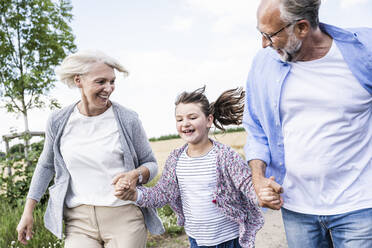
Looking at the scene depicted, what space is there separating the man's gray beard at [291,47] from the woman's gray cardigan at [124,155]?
1.26 metres

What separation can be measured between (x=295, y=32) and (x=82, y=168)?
1731 mm

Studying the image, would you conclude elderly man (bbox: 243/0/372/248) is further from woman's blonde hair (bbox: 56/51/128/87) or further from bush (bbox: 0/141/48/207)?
bush (bbox: 0/141/48/207)

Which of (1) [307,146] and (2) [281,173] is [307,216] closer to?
(2) [281,173]

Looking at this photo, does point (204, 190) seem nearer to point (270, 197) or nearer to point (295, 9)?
point (270, 197)

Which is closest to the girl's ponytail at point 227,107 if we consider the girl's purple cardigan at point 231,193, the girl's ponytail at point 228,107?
the girl's ponytail at point 228,107

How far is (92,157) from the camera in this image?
273cm

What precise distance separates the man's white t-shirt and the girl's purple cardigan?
53cm

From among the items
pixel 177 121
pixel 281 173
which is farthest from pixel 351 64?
pixel 177 121

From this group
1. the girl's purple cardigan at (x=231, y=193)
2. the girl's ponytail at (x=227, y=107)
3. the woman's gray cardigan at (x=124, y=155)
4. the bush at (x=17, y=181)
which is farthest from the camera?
the bush at (x=17, y=181)

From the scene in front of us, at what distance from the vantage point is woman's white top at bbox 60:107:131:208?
274 centimetres

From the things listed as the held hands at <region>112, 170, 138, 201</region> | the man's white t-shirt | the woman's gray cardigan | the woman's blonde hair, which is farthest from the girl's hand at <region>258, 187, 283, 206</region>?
the woman's blonde hair

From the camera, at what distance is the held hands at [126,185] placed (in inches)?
98.8

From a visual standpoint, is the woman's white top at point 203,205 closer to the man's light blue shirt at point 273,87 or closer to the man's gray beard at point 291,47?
the man's light blue shirt at point 273,87

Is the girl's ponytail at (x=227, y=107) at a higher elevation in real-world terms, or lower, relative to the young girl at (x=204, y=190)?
higher
